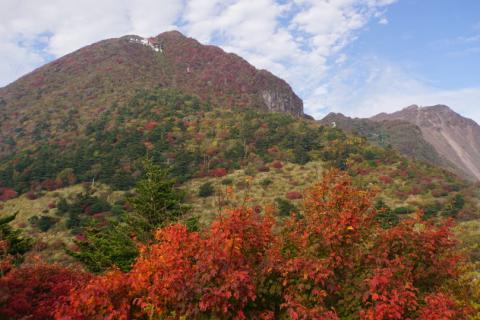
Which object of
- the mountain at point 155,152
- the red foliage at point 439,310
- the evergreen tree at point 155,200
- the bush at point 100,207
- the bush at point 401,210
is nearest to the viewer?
the red foliage at point 439,310

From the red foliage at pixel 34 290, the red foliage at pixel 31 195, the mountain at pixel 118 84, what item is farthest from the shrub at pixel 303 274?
the mountain at pixel 118 84

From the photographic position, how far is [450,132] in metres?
166

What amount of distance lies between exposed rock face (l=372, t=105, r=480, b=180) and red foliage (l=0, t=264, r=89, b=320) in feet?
525

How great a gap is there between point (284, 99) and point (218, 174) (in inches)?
2041

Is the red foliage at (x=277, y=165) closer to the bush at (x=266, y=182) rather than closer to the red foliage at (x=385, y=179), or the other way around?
the bush at (x=266, y=182)

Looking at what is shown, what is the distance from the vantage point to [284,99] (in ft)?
303

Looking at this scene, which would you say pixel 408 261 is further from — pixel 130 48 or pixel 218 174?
pixel 130 48

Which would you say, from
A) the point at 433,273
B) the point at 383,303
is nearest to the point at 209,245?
the point at 383,303

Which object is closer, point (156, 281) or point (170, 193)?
point (156, 281)

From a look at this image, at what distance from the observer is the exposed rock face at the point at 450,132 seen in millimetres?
150125

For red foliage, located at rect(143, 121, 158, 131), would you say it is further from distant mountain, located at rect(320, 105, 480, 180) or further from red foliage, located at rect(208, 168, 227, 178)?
distant mountain, located at rect(320, 105, 480, 180)

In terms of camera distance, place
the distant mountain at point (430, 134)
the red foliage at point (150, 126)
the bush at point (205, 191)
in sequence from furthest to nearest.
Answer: the distant mountain at point (430, 134) → the red foliage at point (150, 126) → the bush at point (205, 191)

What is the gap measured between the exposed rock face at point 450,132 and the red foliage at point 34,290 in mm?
159954

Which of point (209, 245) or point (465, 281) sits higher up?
point (209, 245)
